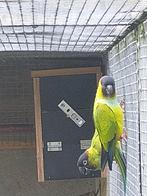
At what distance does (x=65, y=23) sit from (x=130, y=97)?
0.93ft

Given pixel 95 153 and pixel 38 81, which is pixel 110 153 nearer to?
pixel 95 153

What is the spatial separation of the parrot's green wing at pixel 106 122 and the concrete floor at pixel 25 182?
4.38 ft

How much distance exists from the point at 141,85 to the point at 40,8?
0.32 m

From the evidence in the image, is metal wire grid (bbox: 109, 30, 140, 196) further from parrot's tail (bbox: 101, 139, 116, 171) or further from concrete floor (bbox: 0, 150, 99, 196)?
concrete floor (bbox: 0, 150, 99, 196)

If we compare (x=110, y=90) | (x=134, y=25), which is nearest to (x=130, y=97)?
(x=110, y=90)

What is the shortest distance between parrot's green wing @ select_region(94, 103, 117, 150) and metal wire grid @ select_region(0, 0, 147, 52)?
0.24 m

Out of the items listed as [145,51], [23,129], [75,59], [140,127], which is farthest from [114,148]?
[23,129]

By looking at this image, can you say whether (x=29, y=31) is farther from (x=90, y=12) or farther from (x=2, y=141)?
(x=2, y=141)

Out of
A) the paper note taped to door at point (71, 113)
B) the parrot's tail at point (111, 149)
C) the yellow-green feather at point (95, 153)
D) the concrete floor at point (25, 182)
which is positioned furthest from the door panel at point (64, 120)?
the parrot's tail at point (111, 149)

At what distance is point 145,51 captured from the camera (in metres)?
1.44

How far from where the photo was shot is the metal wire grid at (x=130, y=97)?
1576mm

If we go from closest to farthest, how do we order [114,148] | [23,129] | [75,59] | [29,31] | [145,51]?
[145,51] < [114,148] < [29,31] < [75,59] < [23,129]

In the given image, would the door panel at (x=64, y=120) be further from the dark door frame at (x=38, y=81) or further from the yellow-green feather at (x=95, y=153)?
the yellow-green feather at (x=95, y=153)

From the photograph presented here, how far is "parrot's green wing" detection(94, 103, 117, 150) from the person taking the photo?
1.65 metres
